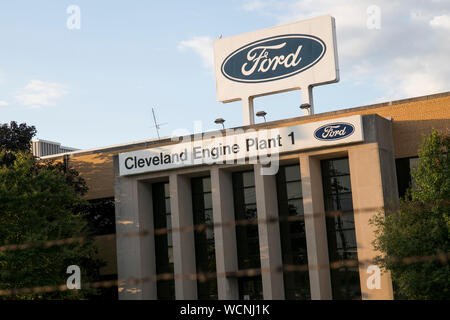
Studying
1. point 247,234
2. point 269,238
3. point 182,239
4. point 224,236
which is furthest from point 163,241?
point 269,238

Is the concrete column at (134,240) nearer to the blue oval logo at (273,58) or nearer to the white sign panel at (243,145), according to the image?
the white sign panel at (243,145)

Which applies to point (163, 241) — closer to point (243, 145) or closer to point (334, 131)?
point (243, 145)

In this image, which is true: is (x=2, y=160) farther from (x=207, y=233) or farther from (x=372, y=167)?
(x=372, y=167)

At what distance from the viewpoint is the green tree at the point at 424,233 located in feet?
86.1

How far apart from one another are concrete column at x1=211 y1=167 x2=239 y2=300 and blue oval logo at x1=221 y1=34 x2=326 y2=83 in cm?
600

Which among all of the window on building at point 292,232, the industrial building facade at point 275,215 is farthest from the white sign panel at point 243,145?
the window on building at point 292,232

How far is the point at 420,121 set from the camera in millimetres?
34125

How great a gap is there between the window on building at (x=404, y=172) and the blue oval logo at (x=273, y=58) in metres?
6.95

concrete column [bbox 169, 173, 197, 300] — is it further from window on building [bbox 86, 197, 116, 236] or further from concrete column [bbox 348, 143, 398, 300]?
concrete column [bbox 348, 143, 398, 300]

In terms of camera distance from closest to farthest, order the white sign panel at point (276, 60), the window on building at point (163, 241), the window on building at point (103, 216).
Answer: the white sign panel at point (276, 60), the window on building at point (163, 241), the window on building at point (103, 216)

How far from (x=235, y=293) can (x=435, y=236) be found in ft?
42.7

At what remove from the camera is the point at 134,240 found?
37750 mm

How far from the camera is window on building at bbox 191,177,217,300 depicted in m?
37.6

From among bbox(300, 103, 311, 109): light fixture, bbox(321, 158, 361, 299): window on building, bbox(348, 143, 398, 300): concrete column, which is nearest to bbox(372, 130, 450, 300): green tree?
bbox(348, 143, 398, 300): concrete column
